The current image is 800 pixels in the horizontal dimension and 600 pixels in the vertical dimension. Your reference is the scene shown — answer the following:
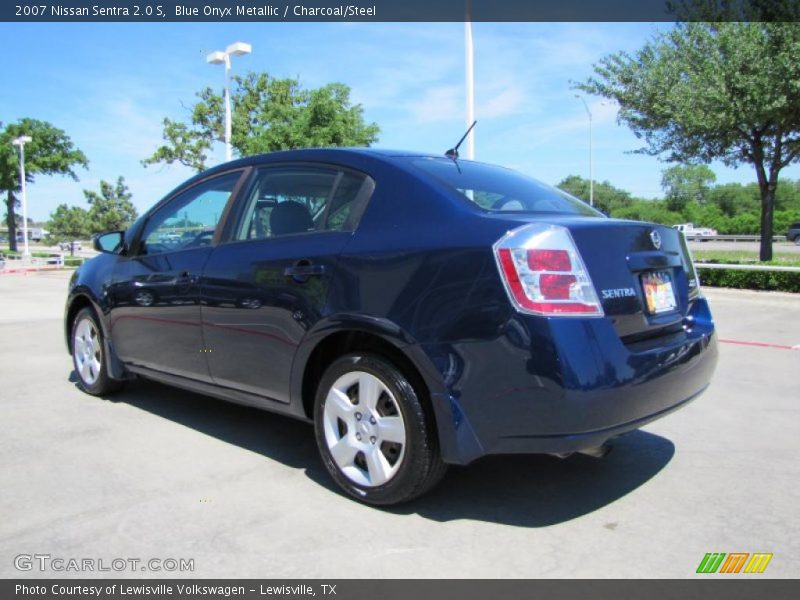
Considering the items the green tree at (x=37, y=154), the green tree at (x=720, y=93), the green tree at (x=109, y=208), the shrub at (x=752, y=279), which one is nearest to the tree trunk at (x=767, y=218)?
the green tree at (x=720, y=93)

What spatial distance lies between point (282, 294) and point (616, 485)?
6.34 ft

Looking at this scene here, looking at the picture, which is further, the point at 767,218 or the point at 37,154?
the point at 37,154

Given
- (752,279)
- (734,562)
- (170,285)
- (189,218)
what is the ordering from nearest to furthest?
(734,562)
(170,285)
(189,218)
(752,279)

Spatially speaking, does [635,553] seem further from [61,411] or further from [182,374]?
[61,411]

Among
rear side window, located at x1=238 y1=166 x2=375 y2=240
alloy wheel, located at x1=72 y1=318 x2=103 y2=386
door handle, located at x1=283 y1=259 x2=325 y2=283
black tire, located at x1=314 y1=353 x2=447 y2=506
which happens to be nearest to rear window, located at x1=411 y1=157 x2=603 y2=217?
rear side window, located at x1=238 y1=166 x2=375 y2=240

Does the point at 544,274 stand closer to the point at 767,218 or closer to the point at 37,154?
the point at 767,218

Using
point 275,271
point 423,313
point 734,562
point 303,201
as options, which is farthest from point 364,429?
point 734,562

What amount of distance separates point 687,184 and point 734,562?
11780cm

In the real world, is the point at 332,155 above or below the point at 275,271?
above

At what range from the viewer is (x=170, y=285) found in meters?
4.22

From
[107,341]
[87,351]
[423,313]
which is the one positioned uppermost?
[423,313]

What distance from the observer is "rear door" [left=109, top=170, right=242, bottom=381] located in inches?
160

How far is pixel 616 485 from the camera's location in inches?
135

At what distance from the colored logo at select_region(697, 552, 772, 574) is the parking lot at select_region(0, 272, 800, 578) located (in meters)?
0.04
